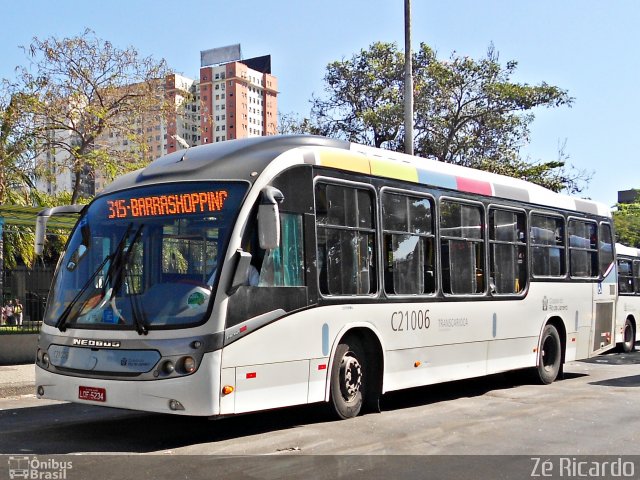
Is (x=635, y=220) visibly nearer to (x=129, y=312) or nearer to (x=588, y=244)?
(x=588, y=244)

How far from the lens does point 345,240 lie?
9.03m

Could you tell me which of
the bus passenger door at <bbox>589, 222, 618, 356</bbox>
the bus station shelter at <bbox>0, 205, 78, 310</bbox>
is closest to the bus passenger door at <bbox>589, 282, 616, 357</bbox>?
the bus passenger door at <bbox>589, 222, 618, 356</bbox>

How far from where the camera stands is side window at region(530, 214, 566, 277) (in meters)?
13.0

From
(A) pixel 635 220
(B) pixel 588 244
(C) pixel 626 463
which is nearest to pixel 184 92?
(B) pixel 588 244

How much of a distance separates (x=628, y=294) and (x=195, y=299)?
1844cm

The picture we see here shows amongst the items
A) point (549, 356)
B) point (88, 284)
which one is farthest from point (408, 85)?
point (88, 284)

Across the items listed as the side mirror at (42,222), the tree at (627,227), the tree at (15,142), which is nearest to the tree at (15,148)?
the tree at (15,142)

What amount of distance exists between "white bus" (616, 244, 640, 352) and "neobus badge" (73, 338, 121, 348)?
1781 cm

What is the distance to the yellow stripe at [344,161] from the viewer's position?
8891 millimetres

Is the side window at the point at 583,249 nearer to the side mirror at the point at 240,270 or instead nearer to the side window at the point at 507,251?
the side window at the point at 507,251

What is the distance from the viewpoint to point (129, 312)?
7512 millimetres

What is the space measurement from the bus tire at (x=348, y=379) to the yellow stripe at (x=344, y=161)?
81.7 inches

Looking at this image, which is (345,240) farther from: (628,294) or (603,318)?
(628,294)

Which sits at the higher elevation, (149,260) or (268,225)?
(268,225)
